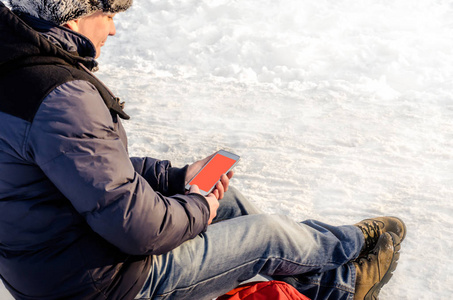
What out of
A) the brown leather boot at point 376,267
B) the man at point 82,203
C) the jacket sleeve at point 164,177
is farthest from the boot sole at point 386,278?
the jacket sleeve at point 164,177

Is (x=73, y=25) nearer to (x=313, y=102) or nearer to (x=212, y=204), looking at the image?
(x=212, y=204)

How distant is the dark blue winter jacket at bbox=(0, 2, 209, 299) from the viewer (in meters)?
1.23

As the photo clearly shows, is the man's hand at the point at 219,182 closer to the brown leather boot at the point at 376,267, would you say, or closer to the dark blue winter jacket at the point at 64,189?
the dark blue winter jacket at the point at 64,189

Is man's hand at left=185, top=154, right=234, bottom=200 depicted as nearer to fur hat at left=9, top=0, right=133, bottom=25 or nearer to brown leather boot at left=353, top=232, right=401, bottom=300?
brown leather boot at left=353, top=232, right=401, bottom=300

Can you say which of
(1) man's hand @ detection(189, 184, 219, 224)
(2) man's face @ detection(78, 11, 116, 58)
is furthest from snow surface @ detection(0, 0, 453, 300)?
(2) man's face @ detection(78, 11, 116, 58)

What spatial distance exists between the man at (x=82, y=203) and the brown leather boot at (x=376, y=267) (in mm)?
419

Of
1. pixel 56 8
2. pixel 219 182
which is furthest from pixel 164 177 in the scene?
pixel 56 8

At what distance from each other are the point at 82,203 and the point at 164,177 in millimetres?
834

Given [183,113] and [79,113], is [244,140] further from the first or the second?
[79,113]

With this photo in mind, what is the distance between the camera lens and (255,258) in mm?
1750

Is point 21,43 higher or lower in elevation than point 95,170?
higher

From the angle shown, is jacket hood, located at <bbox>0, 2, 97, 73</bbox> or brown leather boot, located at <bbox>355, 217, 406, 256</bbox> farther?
brown leather boot, located at <bbox>355, 217, 406, 256</bbox>

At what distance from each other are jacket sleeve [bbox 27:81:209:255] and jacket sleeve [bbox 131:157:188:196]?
25.3 inches

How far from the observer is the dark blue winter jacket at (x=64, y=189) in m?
1.23
